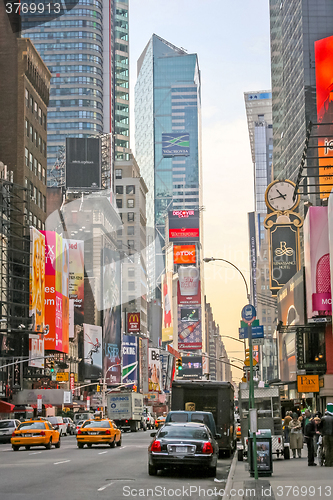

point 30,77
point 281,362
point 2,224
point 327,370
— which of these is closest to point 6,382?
point 2,224

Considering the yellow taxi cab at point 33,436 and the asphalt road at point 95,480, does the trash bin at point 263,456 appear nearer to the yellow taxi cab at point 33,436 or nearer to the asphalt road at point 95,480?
the asphalt road at point 95,480

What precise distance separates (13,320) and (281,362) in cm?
3282

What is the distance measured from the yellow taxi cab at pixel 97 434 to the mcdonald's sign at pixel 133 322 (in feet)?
420

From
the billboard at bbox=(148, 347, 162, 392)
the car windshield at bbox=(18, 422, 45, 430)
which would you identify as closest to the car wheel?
the car windshield at bbox=(18, 422, 45, 430)

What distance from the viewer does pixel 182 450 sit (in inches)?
830

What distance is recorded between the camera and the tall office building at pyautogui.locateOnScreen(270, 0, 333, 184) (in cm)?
11388

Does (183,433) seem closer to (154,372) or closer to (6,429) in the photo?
(6,429)

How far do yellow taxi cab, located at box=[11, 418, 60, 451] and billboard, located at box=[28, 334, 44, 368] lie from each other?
5561 centimetres

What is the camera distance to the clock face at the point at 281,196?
82.1 metres

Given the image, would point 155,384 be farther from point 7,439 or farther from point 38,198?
point 7,439

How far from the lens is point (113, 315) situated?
15875cm

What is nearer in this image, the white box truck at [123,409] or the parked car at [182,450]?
the parked car at [182,450]

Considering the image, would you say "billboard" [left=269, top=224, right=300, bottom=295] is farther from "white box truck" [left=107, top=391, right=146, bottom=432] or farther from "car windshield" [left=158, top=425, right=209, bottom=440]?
"car windshield" [left=158, top=425, right=209, bottom=440]

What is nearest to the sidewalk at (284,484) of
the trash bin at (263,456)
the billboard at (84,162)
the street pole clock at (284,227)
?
the trash bin at (263,456)
